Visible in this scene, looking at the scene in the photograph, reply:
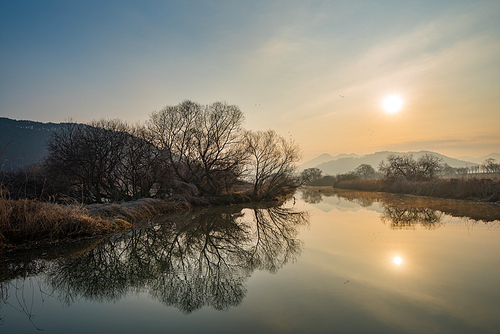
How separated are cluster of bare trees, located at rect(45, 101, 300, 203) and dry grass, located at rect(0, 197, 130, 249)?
21.4 ft

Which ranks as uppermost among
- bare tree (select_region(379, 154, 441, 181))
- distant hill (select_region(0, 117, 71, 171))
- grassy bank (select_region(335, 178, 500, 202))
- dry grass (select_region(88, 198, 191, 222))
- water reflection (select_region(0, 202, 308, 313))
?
distant hill (select_region(0, 117, 71, 171))

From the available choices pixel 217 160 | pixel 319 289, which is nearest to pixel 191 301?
pixel 319 289

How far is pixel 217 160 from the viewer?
78.0 ft

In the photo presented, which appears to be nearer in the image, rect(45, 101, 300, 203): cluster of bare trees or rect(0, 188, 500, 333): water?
rect(0, 188, 500, 333): water

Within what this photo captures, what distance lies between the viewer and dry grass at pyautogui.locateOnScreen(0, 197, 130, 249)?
7.86 m

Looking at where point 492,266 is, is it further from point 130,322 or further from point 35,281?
point 35,281

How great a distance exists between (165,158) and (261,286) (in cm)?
1760

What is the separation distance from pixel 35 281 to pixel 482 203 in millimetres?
26282

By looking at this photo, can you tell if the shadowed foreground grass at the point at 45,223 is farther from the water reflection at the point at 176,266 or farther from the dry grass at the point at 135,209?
the water reflection at the point at 176,266

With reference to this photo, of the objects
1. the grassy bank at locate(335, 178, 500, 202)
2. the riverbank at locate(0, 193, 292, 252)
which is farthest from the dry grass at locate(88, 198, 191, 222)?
the grassy bank at locate(335, 178, 500, 202)

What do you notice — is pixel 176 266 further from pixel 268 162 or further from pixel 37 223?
pixel 268 162

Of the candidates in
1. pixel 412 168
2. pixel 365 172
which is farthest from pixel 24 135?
pixel 365 172

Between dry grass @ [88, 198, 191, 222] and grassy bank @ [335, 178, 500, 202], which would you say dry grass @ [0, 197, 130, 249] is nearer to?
dry grass @ [88, 198, 191, 222]

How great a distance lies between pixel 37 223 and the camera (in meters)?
8.52
